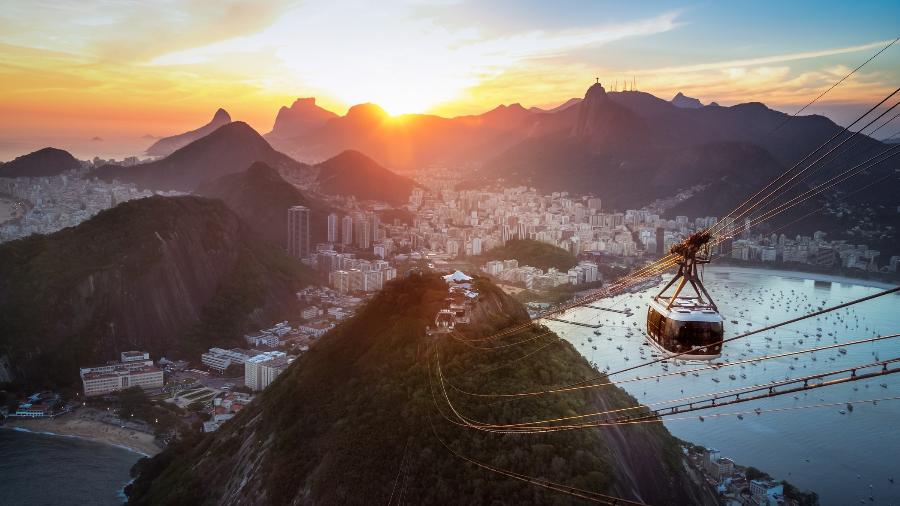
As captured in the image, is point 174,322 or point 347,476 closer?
point 347,476

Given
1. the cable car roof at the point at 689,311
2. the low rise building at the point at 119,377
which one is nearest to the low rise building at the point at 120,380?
the low rise building at the point at 119,377

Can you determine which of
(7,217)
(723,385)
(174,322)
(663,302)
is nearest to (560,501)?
(663,302)

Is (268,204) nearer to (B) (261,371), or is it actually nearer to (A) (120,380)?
(A) (120,380)

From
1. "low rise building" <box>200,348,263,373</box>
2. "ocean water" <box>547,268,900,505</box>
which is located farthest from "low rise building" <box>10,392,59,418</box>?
"ocean water" <box>547,268,900,505</box>

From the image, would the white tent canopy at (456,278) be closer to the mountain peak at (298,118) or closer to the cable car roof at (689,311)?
the cable car roof at (689,311)

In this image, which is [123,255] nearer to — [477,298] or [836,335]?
[477,298]

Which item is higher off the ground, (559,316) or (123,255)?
(123,255)
